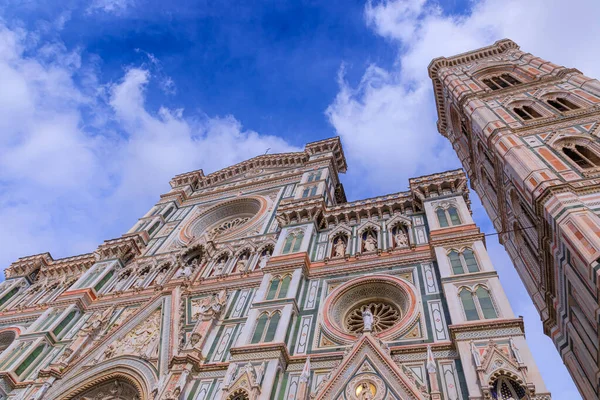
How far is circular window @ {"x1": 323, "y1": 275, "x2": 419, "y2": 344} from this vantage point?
→ 40.0 feet

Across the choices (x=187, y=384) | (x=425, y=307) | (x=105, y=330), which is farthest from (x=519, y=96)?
(x=105, y=330)

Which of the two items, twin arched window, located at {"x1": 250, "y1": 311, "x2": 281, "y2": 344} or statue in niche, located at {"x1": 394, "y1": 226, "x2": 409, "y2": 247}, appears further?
statue in niche, located at {"x1": 394, "y1": 226, "x2": 409, "y2": 247}

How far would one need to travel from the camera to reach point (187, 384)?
1214 cm

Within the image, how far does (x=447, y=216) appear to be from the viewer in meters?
15.7

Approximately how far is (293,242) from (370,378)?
7.46 meters

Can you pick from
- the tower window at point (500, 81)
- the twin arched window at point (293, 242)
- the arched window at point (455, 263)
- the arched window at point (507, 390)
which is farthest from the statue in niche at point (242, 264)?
the tower window at point (500, 81)

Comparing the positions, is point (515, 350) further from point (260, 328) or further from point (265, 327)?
point (260, 328)

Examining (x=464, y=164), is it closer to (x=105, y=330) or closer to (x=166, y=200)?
(x=166, y=200)

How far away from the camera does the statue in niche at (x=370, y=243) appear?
16038 millimetres

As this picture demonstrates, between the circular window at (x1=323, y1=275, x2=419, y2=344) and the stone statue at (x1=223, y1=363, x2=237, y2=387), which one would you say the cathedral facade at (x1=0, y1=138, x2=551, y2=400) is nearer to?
the circular window at (x1=323, y1=275, x2=419, y2=344)

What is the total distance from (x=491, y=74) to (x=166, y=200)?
22.4 m

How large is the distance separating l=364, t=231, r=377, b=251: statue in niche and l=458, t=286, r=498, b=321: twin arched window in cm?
444

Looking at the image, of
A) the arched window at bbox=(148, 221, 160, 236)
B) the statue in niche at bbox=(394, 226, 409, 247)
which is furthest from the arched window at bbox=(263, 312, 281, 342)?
the arched window at bbox=(148, 221, 160, 236)

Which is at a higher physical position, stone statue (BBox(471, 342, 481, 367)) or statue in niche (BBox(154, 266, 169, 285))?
statue in niche (BBox(154, 266, 169, 285))
